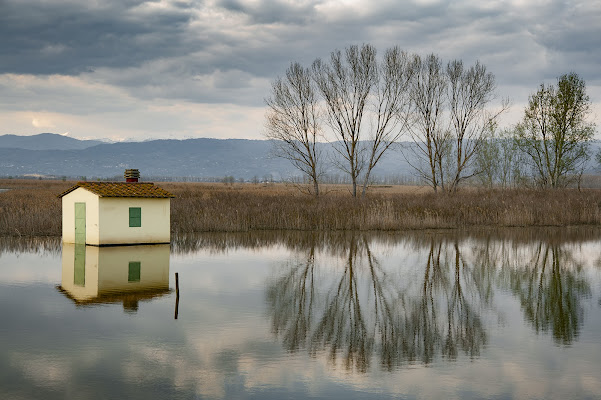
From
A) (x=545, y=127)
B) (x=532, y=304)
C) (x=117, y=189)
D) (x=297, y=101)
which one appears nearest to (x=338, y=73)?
(x=297, y=101)

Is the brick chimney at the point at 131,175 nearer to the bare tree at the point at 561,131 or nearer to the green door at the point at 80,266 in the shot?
the green door at the point at 80,266

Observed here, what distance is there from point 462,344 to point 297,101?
1372 inches

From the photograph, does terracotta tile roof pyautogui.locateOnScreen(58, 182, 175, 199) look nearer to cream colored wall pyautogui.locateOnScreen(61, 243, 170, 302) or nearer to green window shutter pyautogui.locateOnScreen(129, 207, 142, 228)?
green window shutter pyautogui.locateOnScreen(129, 207, 142, 228)

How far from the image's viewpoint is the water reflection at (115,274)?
14484mm

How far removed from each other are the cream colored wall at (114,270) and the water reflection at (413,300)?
3359 millimetres

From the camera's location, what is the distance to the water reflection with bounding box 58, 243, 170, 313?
Answer: 14.5m

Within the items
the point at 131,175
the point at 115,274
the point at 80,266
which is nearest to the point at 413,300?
the point at 115,274

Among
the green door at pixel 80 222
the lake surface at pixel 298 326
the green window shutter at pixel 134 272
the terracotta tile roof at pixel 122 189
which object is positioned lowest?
the lake surface at pixel 298 326

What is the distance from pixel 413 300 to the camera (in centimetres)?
1434

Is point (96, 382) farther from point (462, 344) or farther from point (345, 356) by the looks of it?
point (462, 344)

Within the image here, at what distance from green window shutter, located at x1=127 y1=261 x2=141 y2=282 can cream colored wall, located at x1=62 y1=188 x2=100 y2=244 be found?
4991 millimetres

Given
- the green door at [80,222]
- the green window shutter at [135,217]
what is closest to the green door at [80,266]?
the green door at [80,222]

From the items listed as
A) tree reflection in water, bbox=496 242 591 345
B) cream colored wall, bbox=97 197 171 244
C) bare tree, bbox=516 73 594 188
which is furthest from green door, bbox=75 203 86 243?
bare tree, bbox=516 73 594 188

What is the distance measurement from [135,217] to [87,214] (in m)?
1.80
